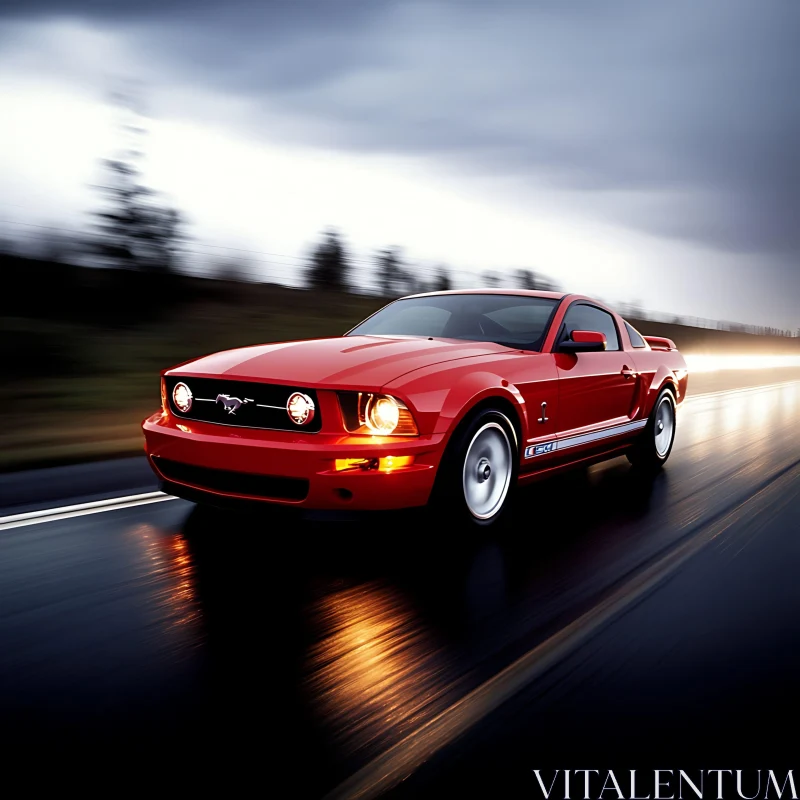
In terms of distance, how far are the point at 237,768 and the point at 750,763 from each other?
1.36m

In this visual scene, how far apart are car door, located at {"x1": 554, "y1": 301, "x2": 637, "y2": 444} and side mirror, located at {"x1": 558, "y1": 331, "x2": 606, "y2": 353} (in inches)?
2.6

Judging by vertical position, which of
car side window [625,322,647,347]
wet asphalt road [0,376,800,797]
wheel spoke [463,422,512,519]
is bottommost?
wet asphalt road [0,376,800,797]

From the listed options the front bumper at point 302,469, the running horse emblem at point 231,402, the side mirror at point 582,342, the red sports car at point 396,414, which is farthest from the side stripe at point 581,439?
the running horse emblem at point 231,402

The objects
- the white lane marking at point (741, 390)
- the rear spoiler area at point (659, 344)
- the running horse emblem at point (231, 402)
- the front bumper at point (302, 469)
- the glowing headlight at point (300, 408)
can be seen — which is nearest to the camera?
the front bumper at point (302, 469)

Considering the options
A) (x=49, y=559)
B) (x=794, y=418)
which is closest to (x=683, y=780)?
(x=49, y=559)

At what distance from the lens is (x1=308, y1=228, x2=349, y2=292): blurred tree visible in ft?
61.0

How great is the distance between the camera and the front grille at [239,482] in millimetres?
3992

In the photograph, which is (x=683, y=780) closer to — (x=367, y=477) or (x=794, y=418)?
(x=367, y=477)

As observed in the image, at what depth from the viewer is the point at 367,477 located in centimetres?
398

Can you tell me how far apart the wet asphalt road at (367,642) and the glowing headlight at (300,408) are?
66 centimetres

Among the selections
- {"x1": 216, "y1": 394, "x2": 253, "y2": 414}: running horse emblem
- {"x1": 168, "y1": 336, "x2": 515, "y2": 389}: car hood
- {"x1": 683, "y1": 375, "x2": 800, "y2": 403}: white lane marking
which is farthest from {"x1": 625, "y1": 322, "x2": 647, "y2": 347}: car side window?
{"x1": 683, "y1": 375, "x2": 800, "y2": 403}: white lane marking

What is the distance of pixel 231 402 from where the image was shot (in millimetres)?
4223

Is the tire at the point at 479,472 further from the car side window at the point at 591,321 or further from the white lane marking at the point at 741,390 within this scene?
the white lane marking at the point at 741,390

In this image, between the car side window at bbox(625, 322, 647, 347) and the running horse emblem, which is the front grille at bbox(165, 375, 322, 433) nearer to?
the running horse emblem
